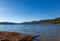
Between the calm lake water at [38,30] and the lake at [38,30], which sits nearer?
the lake at [38,30]

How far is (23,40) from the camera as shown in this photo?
53.3 ft

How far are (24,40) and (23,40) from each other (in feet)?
0.65

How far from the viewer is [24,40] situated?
16.4 meters

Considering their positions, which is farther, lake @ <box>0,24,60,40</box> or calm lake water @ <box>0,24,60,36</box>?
calm lake water @ <box>0,24,60,36</box>
